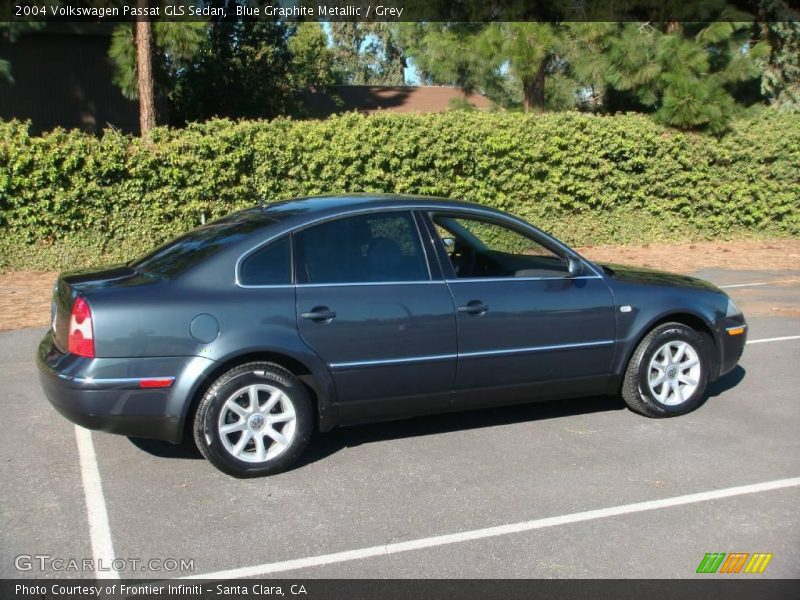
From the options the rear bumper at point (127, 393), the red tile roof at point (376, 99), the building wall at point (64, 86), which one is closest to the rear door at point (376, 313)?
the rear bumper at point (127, 393)

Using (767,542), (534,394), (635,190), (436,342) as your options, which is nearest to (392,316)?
(436,342)

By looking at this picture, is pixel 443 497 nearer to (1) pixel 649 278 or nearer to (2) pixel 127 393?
(2) pixel 127 393

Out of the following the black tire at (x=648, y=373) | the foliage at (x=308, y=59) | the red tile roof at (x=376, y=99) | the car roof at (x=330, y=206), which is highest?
the foliage at (x=308, y=59)

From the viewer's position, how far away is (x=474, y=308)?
5602 mm

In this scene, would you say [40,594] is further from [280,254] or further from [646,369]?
[646,369]

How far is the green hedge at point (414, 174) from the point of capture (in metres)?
12.7

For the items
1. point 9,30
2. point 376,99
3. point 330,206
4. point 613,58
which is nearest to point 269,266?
point 330,206

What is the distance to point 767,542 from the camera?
171 inches

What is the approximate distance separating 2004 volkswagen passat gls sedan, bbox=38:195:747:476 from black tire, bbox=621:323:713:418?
1 centimetres

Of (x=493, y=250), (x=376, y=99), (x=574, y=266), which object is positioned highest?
(x=376, y=99)

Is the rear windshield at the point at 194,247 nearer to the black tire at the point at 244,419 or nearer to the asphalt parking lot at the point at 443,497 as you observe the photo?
the black tire at the point at 244,419

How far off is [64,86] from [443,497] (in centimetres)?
1930

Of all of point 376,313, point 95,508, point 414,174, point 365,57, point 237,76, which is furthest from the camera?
point 365,57

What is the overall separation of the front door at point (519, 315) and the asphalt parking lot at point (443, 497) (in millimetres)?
410
